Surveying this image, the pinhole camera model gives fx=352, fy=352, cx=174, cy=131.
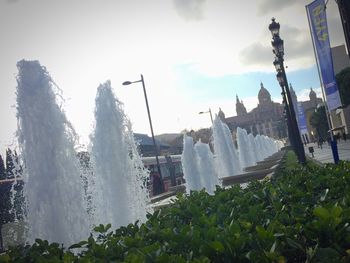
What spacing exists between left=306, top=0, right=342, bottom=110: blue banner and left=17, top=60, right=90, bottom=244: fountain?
971cm

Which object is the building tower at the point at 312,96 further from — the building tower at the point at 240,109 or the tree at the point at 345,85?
the tree at the point at 345,85

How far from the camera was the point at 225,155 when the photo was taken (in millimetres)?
27125

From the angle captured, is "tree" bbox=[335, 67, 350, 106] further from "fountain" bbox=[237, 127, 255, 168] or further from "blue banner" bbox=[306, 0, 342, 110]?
"blue banner" bbox=[306, 0, 342, 110]

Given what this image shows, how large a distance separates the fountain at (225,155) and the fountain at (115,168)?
15248 millimetres

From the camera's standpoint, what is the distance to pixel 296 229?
2352mm

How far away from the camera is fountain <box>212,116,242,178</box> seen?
26312mm

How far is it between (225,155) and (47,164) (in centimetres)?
2014

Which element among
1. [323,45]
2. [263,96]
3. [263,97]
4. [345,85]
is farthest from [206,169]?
[263,96]

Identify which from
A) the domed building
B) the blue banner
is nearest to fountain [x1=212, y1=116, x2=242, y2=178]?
the blue banner

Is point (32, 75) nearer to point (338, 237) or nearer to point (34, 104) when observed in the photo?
point (34, 104)

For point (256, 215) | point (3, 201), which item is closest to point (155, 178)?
point (3, 201)

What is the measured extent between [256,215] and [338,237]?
0.82 metres

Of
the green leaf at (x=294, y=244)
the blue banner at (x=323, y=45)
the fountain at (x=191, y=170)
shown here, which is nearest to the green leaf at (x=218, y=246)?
the green leaf at (x=294, y=244)

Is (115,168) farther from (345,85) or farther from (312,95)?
(312,95)
